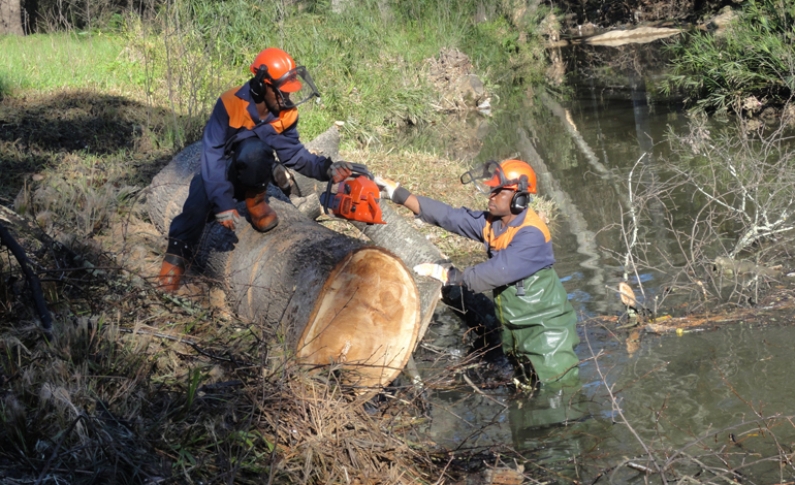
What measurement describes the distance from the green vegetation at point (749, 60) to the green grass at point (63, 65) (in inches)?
365

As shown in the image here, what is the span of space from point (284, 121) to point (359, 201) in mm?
945

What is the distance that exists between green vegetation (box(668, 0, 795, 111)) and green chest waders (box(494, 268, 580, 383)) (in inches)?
327

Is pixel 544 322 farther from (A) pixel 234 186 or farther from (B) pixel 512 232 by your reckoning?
(A) pixel 234 186

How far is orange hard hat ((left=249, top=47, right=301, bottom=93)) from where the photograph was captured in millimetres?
5234

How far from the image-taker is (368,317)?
4.76 meters

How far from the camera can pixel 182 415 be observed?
3.67 m

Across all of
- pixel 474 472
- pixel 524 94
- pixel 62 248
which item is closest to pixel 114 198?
pixel 62 248

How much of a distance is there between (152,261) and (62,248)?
3.59ft

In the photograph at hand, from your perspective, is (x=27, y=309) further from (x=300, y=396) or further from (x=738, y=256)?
(x=738, y=256)

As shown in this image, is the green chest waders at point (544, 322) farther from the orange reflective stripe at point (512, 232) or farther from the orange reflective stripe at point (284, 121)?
the orange reflective stripe at point (284, 121)

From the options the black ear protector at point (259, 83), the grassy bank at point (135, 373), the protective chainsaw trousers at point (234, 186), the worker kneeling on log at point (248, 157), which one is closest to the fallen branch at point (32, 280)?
the grassy bank at point (135, 373)

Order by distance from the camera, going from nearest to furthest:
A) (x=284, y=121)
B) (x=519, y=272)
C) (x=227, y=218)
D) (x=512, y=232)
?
(x=227, y=218) < (x=519, y=272) < (x=512, y=232) < (x=284, y=121)

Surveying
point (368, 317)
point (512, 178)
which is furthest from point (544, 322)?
point (368, 317)

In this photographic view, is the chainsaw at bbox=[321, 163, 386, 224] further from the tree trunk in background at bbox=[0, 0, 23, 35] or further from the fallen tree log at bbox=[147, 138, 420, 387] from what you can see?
the tree trunk in background at bbox=[0, 0, 23, 35]
